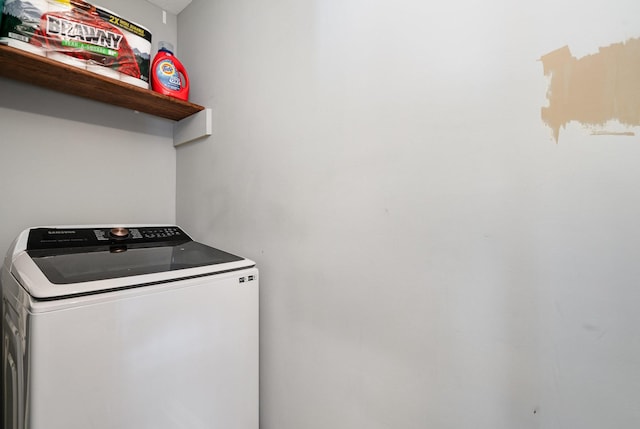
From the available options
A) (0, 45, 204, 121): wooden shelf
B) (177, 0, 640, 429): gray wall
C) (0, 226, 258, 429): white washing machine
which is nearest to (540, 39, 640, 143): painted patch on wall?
(177, 0, 640, 429): gray wall

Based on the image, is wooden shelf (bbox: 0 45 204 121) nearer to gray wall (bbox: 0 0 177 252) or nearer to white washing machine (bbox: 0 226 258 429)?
gray wall (bbox: 0 0 177 252)

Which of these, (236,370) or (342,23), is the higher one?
(342,23)

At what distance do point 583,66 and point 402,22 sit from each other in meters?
0.49

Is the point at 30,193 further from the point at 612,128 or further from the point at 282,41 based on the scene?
the point at 612,128

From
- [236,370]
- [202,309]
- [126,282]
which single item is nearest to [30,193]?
[126,282]

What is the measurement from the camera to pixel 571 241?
22.9 inches

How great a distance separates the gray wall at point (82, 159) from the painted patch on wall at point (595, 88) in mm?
1821

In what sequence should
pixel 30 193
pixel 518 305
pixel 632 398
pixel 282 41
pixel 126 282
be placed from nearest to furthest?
pixel 632 398 → pixel 518 305 → pixel 126 282 → pixel 282 41 → pixel 30 193

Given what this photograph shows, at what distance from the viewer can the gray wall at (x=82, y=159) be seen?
1.24 meters

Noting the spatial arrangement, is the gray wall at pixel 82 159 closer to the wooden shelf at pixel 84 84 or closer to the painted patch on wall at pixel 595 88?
the wooden shelf at pixel 84 84

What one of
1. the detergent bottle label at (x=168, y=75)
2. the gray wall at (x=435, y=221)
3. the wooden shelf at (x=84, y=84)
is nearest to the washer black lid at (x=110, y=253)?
the gray wall at (x=435, y=221)

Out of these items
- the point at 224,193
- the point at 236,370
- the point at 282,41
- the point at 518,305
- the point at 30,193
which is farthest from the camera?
the point at 224,193

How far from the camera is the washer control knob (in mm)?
1221

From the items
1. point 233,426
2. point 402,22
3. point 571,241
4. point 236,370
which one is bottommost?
point 233,426
